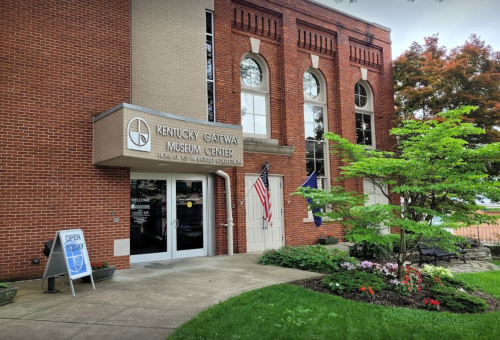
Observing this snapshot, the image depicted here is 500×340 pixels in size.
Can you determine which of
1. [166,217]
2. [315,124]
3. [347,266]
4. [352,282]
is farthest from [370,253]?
[315,124]

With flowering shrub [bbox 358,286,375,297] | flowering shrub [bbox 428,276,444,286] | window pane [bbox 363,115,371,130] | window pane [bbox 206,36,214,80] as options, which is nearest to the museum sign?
window pane [bbox 206,36,214,80]

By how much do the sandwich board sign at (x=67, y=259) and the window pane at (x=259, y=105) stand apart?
26.3 feet

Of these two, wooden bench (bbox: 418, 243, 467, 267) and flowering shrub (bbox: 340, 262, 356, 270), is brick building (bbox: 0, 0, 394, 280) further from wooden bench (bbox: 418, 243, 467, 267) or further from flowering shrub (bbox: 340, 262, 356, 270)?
wooden bench (bbox: 418, 243, 467, 267)

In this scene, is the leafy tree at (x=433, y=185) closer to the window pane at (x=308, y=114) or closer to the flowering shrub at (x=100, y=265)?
the flowering shrub at (x=100, y=265)

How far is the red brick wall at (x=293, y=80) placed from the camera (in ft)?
40.4

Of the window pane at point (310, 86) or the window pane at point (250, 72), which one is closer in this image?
the window pane at point (250, 72)

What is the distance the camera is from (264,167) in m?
12.8

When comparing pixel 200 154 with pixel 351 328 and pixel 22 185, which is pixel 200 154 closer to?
pixel 22 185

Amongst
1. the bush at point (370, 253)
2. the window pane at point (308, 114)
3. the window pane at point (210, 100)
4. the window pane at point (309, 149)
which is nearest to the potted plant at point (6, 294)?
the window pane at point (210, 100)

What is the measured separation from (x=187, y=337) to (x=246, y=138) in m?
8.71

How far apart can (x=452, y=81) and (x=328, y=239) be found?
869 centimetres

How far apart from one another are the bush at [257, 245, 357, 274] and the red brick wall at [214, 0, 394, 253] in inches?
92.4

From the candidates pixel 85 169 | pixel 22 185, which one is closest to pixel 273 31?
pixel 85 169

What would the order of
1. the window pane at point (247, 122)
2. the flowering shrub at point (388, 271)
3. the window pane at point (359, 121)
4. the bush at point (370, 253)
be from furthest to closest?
the window pane at point (359, 121), the window pane at point (247, 122), the bush at point (370, 253), the flowering shrub at point (388, 271)
